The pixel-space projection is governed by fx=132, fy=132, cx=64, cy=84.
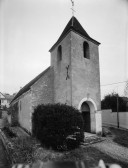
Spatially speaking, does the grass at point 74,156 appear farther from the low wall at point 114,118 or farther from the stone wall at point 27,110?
the low wall at point 114,118

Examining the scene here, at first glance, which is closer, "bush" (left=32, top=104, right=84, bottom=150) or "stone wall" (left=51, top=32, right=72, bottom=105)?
"bush" (left=32, top=104, right=84, bottom=150)

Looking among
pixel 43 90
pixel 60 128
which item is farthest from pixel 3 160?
pixel 43 90

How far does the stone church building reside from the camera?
35.3 feet

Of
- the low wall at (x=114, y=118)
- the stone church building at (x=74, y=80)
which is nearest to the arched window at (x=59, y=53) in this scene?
the stone church building at (x=74, y=80)

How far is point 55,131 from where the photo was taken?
7.50 m

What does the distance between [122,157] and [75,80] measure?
5.96 m

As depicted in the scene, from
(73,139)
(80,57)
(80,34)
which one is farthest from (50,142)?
(80,34)

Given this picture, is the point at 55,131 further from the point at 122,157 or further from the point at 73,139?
the point at 122,157

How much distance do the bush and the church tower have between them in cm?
227

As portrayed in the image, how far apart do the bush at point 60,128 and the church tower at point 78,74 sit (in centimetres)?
227

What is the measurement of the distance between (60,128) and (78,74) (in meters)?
5.01

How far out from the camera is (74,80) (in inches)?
416

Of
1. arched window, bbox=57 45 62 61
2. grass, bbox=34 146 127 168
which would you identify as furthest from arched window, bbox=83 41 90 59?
grass, bbox=34 146 127 168

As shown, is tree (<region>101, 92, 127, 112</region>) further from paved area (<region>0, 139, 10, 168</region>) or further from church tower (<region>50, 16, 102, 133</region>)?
paved area (<region>0, 139, 10, 168</region>)
